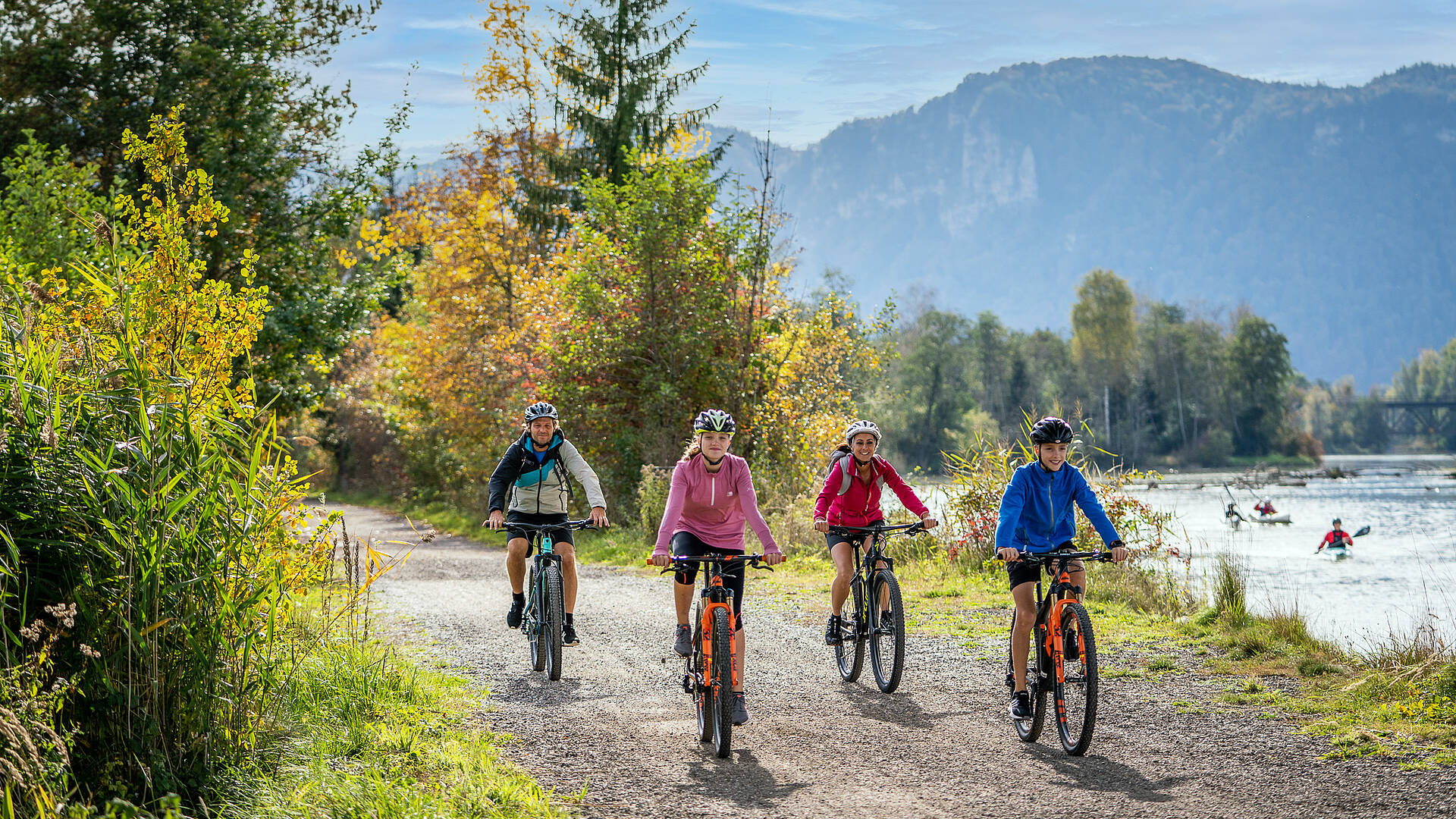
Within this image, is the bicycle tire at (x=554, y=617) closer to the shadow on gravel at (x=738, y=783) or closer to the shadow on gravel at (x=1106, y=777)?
the shadow on gravel at (x=738, y=783)

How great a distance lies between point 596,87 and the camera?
26547 mm

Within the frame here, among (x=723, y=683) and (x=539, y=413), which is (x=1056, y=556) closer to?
(x=723, y=683)

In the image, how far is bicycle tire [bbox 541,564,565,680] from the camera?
769 cm

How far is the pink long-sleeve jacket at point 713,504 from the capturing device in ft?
21.1

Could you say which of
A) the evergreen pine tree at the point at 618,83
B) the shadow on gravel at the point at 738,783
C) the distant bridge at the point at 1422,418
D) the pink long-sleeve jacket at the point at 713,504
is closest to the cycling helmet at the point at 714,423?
the pink long-sleeve jacket at the point at 713,504

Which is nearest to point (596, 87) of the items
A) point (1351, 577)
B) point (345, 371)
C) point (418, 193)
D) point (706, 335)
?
point (418, 193)

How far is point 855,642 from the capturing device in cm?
766

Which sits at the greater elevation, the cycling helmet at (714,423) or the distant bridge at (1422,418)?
the distant bridge at (1422,418)

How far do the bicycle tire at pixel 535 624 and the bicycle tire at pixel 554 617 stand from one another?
0.43 ft

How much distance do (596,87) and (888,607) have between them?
21.7 m

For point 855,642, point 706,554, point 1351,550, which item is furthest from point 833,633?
point 1351,550

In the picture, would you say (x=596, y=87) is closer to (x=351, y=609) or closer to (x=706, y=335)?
(x=706, y=335)

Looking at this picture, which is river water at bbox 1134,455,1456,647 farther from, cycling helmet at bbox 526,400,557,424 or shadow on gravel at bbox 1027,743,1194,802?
cycling helmet at bbox 526,400,557,424

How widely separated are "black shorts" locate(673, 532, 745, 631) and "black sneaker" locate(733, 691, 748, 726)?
47 centimetres
